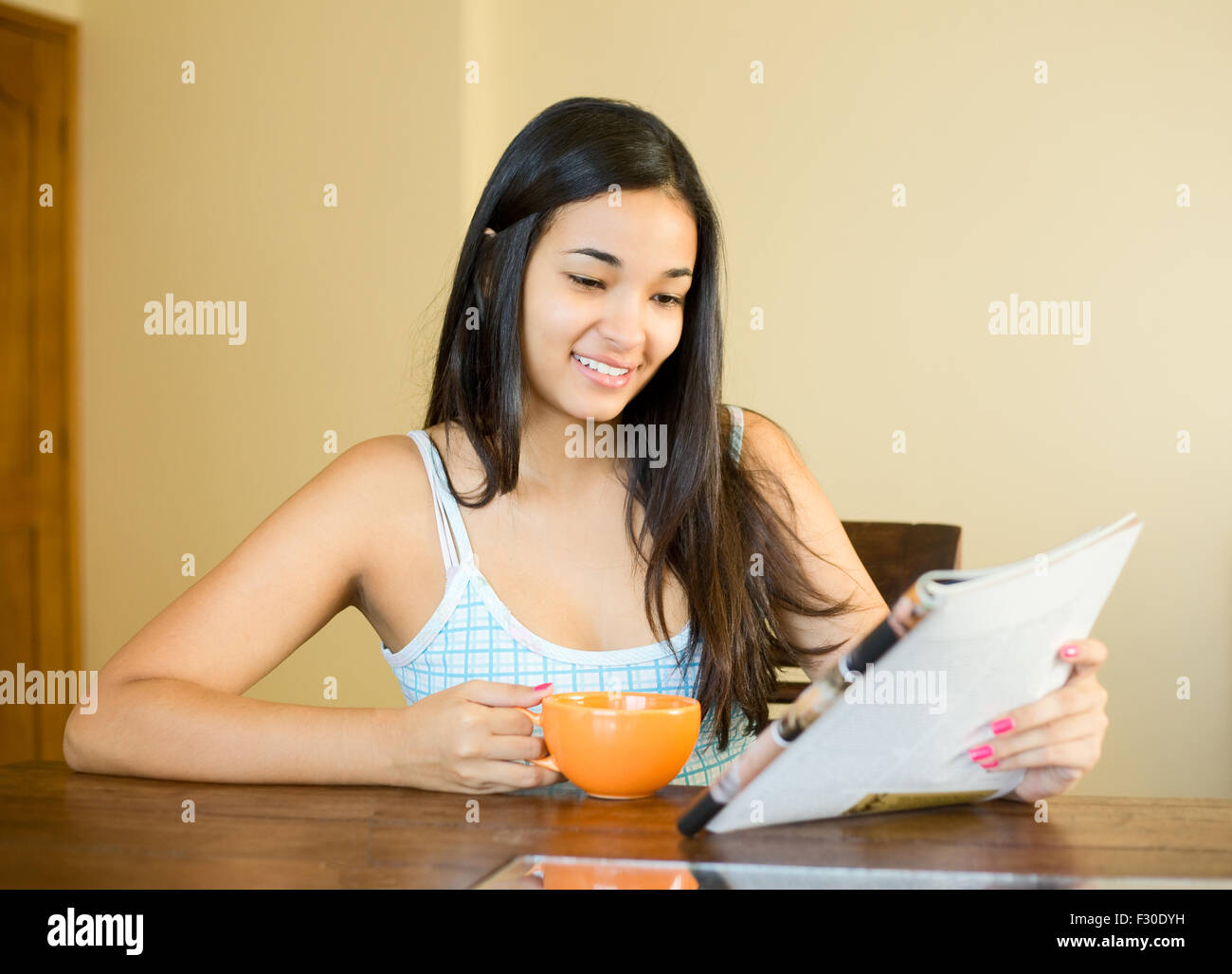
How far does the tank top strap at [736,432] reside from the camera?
1.53m

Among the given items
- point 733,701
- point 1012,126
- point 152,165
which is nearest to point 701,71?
point 1012,126

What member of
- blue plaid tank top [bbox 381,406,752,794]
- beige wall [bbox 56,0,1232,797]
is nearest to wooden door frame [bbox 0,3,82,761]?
beige wall [bbox 56,0,1232,797]

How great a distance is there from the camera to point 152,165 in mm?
3213

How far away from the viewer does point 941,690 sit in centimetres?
80

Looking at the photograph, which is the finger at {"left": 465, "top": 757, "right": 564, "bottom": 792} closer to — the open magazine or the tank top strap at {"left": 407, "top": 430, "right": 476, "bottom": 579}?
the open magazine

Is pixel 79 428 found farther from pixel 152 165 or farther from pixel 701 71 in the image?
pixel 701 71

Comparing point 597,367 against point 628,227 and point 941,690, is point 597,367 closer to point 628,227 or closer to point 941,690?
point 628,227

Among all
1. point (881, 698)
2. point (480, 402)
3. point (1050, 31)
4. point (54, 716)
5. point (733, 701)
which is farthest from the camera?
point (54, 716)

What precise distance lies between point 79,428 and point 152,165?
724 millimetres

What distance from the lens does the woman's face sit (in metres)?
1.29

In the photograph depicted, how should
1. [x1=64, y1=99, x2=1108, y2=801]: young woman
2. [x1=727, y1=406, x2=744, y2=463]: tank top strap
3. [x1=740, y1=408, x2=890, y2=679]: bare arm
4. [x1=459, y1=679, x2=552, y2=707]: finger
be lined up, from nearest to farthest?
1. [x1=459, y1=679, x2=552, y2=707]: finger
2. [x1=64, y1=99, x2=1108, y2=801]: young woman
3. [x1=740, y1=408, x2=890, y2=679]: bare arm
4. [x1=727, y1=406, x2=744, y2=463]: tank top strap

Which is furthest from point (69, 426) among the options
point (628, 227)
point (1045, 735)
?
point (1045, 735)

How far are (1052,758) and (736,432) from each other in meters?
0.72

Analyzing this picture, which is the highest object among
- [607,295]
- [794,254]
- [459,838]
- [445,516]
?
[794,254]
